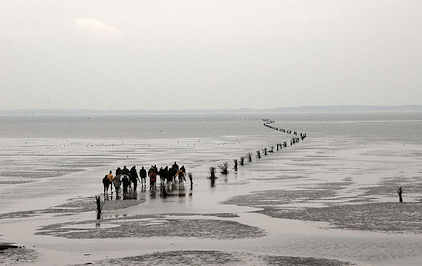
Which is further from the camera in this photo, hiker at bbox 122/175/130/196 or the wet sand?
hiker at bbox 122/175/130/196

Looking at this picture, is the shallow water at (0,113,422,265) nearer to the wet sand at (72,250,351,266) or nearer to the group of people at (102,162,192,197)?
the wet sand at (72,250,351,266)

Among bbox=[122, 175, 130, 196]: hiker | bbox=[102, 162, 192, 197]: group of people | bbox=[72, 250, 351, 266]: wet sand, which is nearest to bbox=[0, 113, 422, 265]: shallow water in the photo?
bbox=[72, 250, 351, 266]: wet sand

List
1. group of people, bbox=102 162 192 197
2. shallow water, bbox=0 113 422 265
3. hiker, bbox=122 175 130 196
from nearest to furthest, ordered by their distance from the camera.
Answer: shallow water, bbox=0 113 422 265, group of people, bbox=102 162 192 197, hiker, bbox=122 175 130 196

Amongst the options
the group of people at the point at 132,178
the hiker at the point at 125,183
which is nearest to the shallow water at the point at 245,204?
the hiker at the point at 125,183

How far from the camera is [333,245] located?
22719 millimetres

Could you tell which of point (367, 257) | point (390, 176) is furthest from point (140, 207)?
point (390, 176)

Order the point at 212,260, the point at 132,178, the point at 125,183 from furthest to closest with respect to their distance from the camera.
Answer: the point at 132,178
the point at 125,183
the point at 212,260

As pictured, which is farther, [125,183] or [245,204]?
[125,183]

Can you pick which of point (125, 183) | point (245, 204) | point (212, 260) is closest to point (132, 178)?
point (125, 183)

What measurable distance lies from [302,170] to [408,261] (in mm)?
31832

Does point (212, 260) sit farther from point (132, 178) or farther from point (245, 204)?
point (132, 178)

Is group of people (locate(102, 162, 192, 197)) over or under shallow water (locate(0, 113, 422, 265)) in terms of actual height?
over

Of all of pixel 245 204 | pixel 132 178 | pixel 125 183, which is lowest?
pixel 245 204

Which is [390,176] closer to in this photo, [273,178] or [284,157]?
[273,178]
